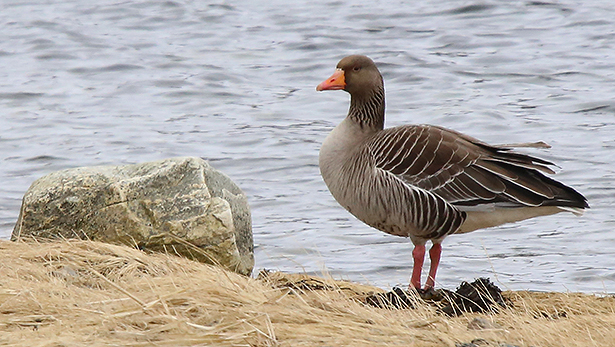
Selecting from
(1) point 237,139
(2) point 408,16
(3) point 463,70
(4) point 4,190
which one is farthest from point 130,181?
(2) point 408,16

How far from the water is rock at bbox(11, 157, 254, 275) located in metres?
0.99

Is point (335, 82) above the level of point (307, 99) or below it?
above

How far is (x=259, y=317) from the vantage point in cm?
463

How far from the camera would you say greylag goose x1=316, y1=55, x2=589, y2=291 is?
7207 millimetres

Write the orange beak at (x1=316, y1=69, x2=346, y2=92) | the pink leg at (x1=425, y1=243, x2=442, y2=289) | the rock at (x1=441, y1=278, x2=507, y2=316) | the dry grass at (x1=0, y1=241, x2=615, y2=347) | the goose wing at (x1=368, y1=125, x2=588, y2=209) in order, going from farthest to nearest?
the orange beak at (x1=316, y1=69, x2=346, y2=92)
the pink leg at (x1=425, y1=243, x2=442, y2=289)
the goose wing at (x1=368, y1=125, x2=588, y2=209)
the rock at (x1=441, y1=278, x2=507, y2=316)
the dry grass at (x1=0, y1=241, x2=615, y2=347)

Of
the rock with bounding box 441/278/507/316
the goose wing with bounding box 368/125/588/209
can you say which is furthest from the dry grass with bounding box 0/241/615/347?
the goose wing with bounding box 368/125/588/209

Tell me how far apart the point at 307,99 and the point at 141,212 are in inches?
358

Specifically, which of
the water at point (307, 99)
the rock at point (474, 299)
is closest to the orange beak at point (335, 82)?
the water at point (307, 99)

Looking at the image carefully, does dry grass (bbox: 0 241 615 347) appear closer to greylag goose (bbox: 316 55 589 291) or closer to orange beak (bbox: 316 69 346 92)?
greylag goose (bbox: 316 55 589 291)

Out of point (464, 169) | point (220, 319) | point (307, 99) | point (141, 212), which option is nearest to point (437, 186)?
point (464, 169)

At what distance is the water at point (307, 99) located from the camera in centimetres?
1015

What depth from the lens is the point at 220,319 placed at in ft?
15.2

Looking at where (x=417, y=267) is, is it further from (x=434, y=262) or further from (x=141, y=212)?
(x=141, y=212)

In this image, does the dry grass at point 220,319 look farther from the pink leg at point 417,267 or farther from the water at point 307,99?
the water at point 307,99
